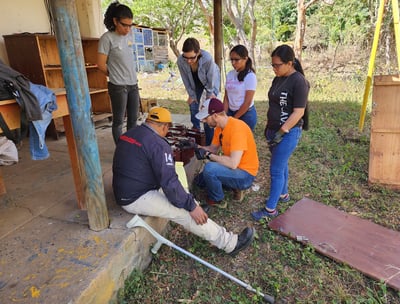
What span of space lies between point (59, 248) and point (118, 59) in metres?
2.00

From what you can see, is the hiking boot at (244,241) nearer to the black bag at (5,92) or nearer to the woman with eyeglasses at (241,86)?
the woman with eyeglasses at (241,86)

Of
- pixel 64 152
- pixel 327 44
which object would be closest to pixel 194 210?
pixel 64 152

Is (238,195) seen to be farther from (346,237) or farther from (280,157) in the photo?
(346,237)

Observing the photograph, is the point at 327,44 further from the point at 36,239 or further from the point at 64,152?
the point at 36,239

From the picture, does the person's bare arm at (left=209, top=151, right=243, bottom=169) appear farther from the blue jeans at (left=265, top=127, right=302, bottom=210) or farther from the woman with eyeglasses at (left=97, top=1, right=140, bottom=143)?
the woman with eyeglasses at (left=97, top=1, right=140, bottom=143)

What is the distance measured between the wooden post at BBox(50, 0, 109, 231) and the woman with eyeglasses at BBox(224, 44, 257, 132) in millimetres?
1893

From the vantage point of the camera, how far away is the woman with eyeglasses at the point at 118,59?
296 centimetres

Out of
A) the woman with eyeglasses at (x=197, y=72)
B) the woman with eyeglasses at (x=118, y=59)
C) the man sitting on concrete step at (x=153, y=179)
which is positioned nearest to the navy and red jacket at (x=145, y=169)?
the man sitting on concrete step at (x=153, y=179)

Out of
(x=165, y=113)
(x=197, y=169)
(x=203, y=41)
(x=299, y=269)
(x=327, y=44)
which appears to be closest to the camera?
(x=165, y=113)

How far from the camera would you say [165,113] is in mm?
2141

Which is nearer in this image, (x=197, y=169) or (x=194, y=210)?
(x=194, y=210)

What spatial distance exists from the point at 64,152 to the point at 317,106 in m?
5.52

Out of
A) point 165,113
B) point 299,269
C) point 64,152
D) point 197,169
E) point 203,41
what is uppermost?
point 203,41

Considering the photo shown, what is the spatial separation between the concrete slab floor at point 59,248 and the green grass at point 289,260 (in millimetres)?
209
